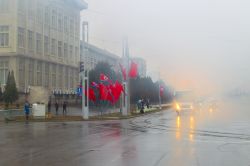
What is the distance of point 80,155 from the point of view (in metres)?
13.9

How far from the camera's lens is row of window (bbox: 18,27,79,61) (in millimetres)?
73562

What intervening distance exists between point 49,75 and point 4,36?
44.8 ft

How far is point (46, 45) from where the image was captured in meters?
82.8

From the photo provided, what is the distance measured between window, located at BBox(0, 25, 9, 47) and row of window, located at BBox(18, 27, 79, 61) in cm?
187

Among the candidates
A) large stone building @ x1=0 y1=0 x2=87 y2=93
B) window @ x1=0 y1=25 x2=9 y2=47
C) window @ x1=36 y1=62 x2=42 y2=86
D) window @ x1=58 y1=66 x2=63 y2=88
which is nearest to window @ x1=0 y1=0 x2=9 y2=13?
large stone building @ x1=0 y1=0 x2=87 y2=93

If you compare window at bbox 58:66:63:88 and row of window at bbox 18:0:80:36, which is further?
window at bbox 58:66:63:88

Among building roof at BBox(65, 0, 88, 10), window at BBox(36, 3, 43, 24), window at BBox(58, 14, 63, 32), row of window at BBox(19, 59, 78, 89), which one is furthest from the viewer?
building roof at BBox(65, 0, 88, 10)

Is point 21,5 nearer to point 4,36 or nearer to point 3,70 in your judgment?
point 4,36

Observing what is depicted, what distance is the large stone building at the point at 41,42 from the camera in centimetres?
7088

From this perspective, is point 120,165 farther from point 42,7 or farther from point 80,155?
point 42,7

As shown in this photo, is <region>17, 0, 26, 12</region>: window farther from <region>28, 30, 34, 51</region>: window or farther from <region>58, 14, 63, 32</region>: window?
<region>58, 14, 63, 32</region>: window

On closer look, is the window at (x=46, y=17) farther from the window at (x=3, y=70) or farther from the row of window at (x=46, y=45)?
the window at (x=3, y=70)

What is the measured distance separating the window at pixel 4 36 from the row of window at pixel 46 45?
187 cm

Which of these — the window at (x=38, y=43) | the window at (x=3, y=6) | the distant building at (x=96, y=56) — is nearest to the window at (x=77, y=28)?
the distant building at (x=96, y=56)
